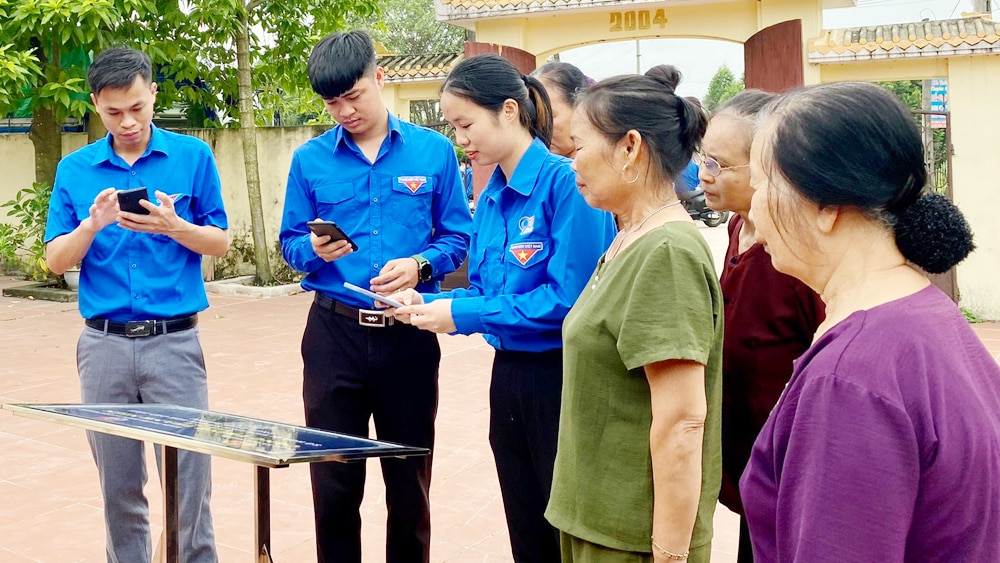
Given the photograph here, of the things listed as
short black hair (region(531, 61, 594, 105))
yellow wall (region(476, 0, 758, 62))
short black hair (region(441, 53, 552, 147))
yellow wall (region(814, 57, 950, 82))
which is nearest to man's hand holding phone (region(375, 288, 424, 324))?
short black hair (region(441, 53, 552, 147))

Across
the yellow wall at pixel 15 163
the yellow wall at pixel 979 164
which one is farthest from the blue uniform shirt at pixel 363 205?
the yellow wall at pixel 15 163

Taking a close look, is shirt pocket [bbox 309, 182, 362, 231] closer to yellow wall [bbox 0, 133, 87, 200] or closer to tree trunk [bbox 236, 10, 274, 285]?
tree trunk [bbox 236, 10, 274, 285]

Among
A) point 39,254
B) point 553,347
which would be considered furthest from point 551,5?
point 553,347

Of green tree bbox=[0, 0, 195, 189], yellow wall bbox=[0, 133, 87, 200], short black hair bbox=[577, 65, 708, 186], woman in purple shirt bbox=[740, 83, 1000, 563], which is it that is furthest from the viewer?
yellow wall bbox=[0, 133, 87, 200]

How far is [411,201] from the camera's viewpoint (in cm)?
297

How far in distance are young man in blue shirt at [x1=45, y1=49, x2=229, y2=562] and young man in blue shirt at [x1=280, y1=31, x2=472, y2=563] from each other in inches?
13.6

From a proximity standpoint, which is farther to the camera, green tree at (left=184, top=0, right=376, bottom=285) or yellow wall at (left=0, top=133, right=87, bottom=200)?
yellow wall at (left=0, top=133, right=87, bottom=200)

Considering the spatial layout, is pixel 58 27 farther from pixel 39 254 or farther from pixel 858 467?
pixel 858 467

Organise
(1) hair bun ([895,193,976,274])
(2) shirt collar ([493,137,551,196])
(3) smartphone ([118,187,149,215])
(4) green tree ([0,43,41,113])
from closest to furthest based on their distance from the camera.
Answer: (1) hair bun ([895,193,976,274]), (2) shirt collar ([493,137,551,196]), (3) smartphone ([118,187,149,215]), (4) green tree ([0,43,41,113])

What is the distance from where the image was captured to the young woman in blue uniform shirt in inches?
91.7

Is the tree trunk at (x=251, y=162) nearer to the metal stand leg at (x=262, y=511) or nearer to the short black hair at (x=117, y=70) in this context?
the short black hair at (x=117, y=70)

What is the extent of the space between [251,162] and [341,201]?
333 inches

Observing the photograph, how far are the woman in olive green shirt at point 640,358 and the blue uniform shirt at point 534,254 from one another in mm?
288

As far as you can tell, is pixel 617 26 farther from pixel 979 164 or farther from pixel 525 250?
pixel 525 250
